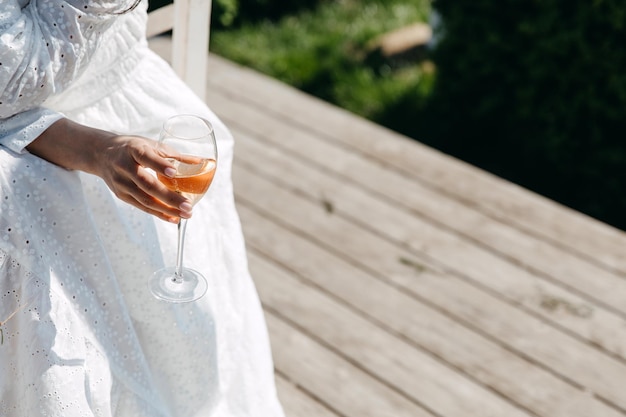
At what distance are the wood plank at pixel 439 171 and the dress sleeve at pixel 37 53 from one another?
1603 mm

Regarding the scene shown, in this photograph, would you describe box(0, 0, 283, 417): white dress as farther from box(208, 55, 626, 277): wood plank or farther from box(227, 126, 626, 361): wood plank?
box(208, 55, 626, 277): wood plank

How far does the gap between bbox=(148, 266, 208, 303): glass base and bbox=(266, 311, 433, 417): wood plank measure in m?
0.59

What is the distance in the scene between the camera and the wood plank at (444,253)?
2316 millimetres

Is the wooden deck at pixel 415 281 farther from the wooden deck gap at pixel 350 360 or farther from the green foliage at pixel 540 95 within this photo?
the green foliage at pixel 540 95

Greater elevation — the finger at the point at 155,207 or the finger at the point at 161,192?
the finger at the point at 161,192

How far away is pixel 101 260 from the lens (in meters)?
1.49

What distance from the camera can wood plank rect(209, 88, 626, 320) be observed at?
246 centimetres

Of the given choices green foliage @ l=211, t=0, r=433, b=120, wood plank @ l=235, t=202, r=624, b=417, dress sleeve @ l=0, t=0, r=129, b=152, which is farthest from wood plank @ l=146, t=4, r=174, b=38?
green foliage @ l=211, t=0, r=433, b=120

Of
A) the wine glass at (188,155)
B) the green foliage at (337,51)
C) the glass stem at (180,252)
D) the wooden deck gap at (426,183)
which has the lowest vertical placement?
the green foliage at (337,51)

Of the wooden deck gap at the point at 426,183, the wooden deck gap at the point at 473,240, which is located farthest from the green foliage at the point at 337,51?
the wooden deck gap at the point at 473,240

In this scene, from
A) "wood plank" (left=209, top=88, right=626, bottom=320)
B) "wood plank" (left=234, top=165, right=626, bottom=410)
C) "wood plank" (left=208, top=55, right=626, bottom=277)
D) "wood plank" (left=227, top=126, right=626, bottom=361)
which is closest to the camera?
"wood plank" (left=234, top=165, right=626, bottom=410)

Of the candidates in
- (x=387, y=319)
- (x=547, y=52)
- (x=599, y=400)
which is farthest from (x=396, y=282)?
(x=547, y=52)

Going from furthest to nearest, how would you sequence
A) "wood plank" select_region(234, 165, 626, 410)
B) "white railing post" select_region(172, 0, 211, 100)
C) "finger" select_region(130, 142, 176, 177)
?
"wood plank" select_region(234, 165, 626, 410) < "white railing post" select_region(172, 0, 211, 100) < "finger" select_region(130, 142, 176, 177)

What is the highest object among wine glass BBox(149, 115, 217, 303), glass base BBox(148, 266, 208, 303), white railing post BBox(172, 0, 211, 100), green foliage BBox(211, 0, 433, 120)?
wine glass BBox(149, 115, 217, 303)
